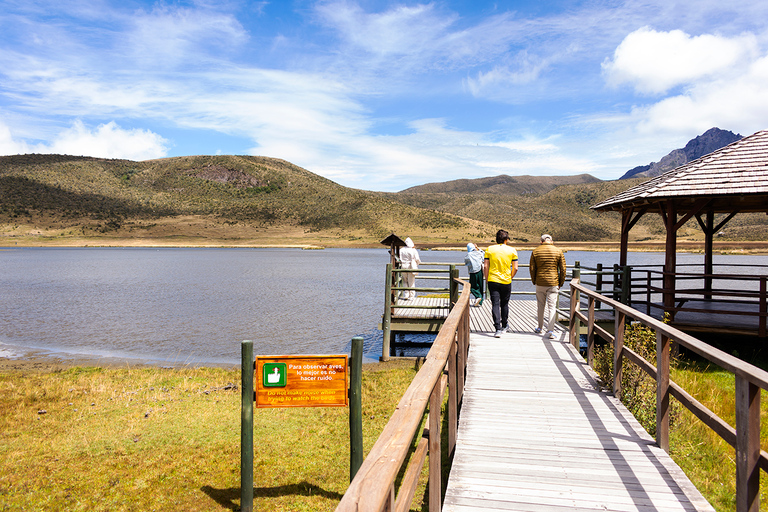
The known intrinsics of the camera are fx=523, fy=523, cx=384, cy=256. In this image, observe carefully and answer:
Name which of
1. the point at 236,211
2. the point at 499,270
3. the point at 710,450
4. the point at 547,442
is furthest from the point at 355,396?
the point at 236,211

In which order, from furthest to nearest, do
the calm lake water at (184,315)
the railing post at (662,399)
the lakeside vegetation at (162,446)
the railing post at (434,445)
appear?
the calm lake water at (184,315)
the lakeside vegetation at (162,446)
the railing post at (662,399)
the railing post at (434,445)

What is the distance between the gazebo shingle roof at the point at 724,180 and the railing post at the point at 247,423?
9.40m

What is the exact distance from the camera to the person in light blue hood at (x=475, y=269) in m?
13.2

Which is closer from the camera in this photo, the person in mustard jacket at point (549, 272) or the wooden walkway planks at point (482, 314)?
the person in mustard jacket at point (549, 272)

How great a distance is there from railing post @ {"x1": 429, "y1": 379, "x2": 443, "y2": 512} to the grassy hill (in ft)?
272

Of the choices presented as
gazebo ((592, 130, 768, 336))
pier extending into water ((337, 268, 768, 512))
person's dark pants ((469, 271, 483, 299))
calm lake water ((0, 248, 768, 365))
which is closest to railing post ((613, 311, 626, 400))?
pier extending into water ((337, 268, 768, 512))

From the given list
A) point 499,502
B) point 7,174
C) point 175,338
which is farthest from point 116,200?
point 499,502

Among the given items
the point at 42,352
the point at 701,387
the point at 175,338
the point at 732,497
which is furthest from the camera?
the point at 175,338

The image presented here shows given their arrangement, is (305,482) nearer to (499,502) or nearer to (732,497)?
(499,502)

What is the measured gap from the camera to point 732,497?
5098 millimetres

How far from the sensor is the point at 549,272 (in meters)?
8.93

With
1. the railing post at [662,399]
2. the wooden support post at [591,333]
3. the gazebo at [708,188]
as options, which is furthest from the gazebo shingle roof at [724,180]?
the railing post at [662,399]

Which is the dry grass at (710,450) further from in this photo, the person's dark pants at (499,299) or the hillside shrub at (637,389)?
the person's dark pants at (499,299)

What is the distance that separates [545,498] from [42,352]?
16.1 m
